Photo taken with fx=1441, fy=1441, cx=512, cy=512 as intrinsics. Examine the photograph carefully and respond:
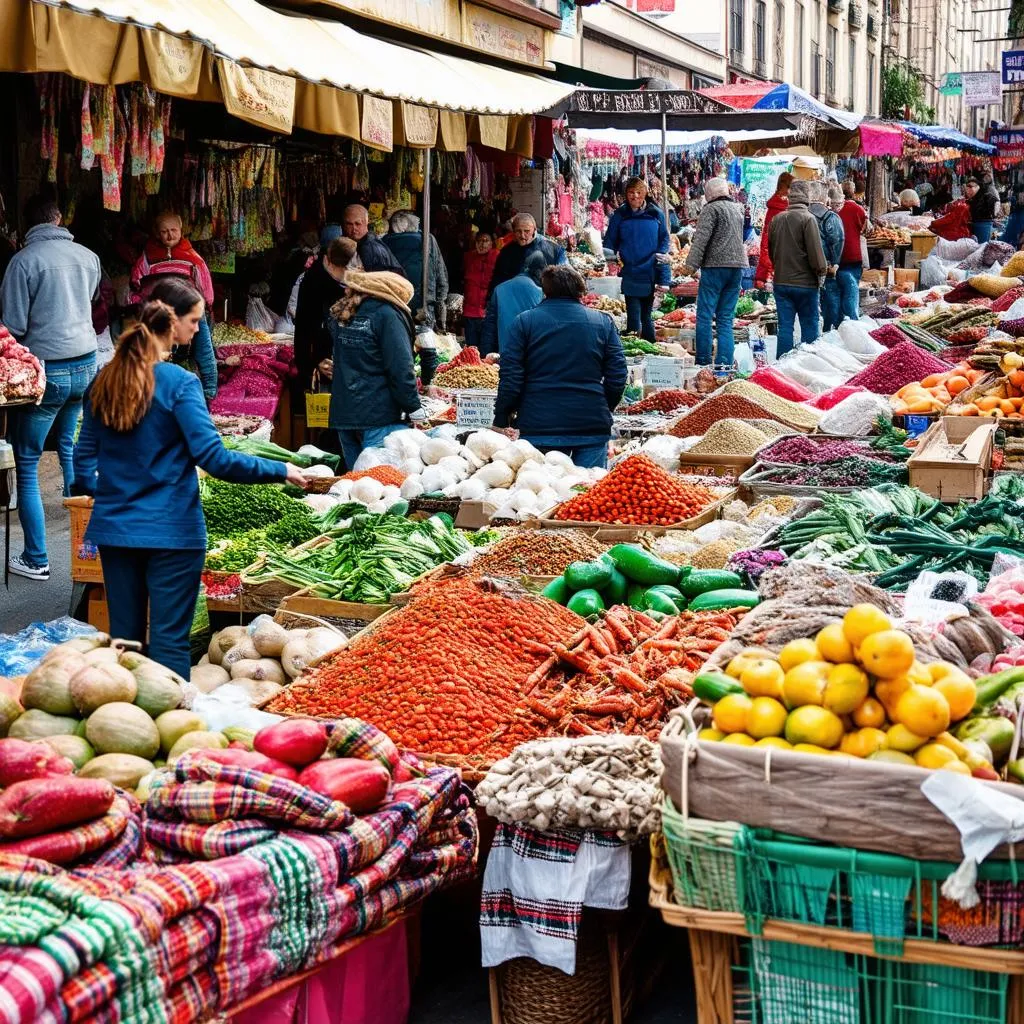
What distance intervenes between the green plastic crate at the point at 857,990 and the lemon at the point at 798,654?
688mm

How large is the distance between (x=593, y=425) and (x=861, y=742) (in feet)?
19.4

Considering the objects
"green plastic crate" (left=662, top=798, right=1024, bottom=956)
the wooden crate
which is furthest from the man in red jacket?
"green plastic crate" (left=662, top=798, right=1024, bottom=956)

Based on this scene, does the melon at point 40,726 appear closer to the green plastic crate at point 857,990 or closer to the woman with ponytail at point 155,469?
the woman with ponytail at point 155,469

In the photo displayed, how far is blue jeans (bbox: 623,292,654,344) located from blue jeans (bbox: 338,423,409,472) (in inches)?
282

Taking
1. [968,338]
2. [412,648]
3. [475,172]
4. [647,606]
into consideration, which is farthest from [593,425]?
[475,172]

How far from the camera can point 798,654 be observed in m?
3.66

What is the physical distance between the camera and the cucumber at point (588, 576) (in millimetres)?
6090

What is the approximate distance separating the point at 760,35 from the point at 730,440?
30.7 metres

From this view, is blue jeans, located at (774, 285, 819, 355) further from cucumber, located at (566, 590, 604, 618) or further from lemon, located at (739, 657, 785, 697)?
lemon, located at (739, 657, 785, 697)

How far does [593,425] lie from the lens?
9219 millimetres

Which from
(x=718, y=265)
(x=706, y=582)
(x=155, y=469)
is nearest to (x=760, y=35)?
(x=718, y=265)

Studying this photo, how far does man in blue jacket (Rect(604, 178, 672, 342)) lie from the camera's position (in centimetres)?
1594

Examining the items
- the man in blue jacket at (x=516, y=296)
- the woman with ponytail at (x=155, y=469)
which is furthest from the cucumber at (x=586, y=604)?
the man in blue jacket at (x=516, y=296)

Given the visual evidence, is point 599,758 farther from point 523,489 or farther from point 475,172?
point 475,172
